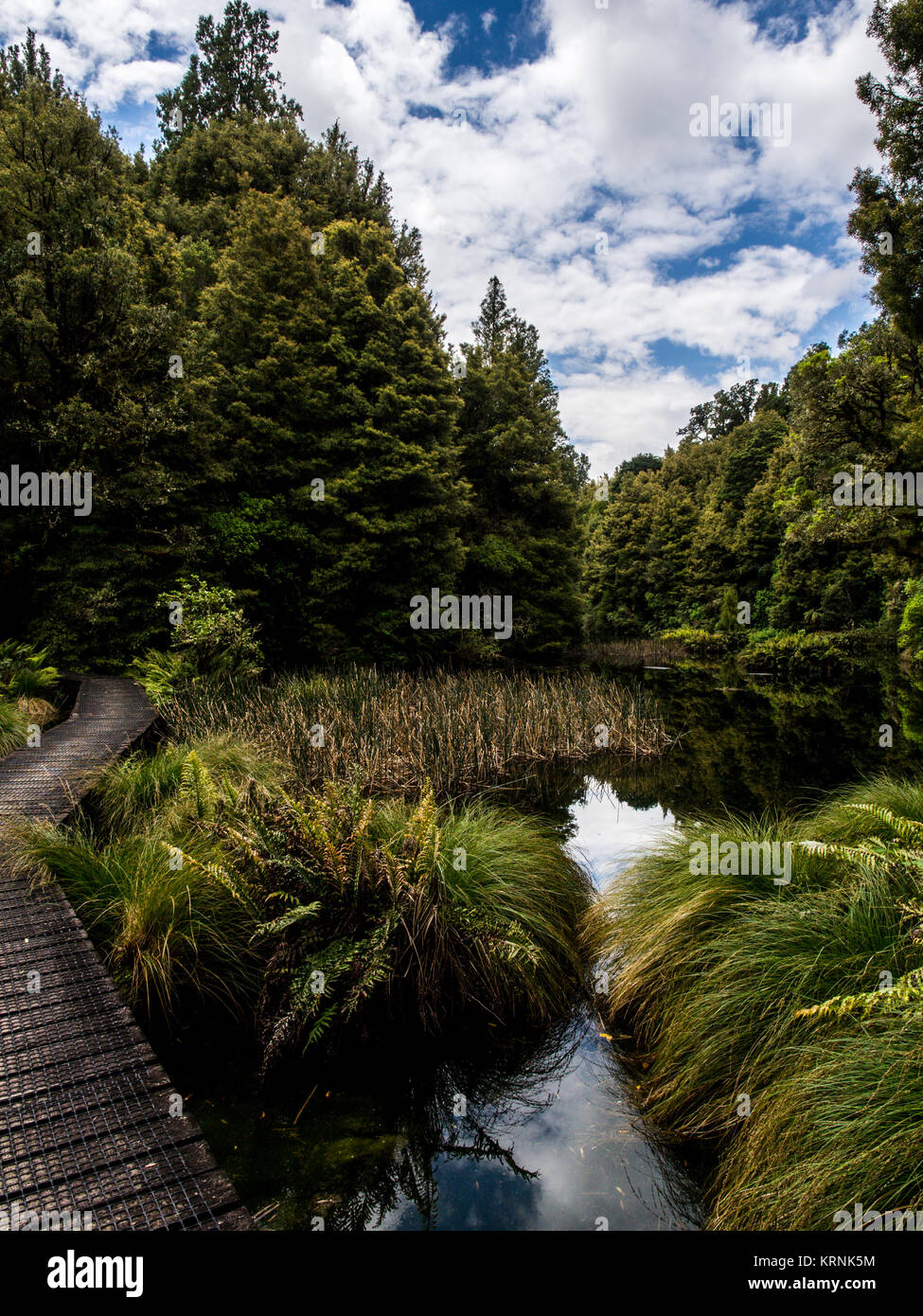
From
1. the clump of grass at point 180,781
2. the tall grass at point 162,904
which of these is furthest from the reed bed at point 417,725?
the tall grass at point 162,904

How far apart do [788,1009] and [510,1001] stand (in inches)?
64.4

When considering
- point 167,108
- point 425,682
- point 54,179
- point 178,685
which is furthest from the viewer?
point 167,108

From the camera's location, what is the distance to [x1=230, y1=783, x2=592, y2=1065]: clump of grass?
11.3 feet

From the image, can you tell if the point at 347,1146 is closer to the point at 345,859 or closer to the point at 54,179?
the point at 345,859

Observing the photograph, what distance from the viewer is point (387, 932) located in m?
Answer: 3.46

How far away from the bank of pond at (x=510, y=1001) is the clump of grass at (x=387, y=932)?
0.06 ft

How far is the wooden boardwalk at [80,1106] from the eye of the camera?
1.83 m

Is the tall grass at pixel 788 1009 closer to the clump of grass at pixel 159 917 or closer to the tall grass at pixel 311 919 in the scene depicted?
the tall grass at pixel 311 919

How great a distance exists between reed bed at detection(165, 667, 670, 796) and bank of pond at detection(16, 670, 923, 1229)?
204 centimetres

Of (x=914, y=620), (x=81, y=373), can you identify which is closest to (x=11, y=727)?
(x=81, y=373)

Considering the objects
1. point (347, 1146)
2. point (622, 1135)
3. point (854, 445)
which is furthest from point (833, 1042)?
point (854, 445)

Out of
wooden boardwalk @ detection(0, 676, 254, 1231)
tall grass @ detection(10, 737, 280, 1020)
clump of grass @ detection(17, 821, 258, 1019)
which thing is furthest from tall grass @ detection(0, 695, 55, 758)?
wooden boardwalk @ detection(0, 676, 254, 1231)

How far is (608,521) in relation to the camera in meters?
47.1

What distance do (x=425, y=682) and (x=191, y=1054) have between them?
973cm
